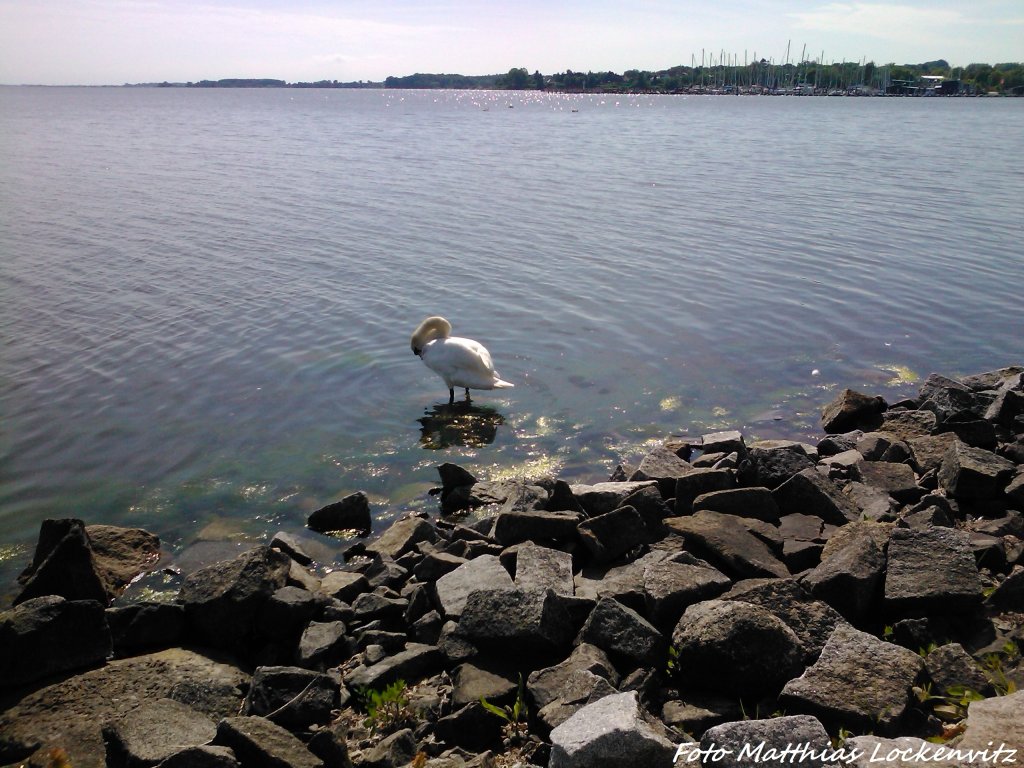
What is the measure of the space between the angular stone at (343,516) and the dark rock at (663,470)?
9.16 ft

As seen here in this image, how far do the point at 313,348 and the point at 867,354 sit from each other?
9.21 metres

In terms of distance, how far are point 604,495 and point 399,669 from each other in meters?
2.75

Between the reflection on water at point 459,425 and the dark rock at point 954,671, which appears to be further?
the reflection on water at point 459,425

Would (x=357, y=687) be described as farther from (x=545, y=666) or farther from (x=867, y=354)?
(x=867, y=354)

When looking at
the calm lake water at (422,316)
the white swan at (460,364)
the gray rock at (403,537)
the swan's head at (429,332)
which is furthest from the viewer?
the swan's head at (429,332)

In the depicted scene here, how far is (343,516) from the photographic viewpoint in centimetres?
854

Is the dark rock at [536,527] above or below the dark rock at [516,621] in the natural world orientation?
below

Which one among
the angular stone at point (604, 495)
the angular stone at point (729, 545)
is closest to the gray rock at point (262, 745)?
the angular stone at point (729, 545)

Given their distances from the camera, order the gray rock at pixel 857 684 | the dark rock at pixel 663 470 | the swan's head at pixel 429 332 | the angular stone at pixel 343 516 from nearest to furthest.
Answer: the gray rock at pixel 857 684
the dark rock at pixel 663 470
the angular stone at pixel 343 516
the swan's head at pixel 429 332

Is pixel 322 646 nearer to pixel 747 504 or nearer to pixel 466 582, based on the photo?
pixel 466 582

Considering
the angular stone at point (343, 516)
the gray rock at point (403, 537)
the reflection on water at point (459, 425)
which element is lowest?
the reflection on water at point (459, 425)

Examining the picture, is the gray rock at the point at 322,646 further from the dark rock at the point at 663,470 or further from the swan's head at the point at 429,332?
the swan's head at the point at 429,332

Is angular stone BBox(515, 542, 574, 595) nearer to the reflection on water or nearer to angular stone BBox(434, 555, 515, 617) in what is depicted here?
angular stone BBox(434, 555, 515, 617)

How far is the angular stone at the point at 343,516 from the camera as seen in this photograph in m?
8.53
